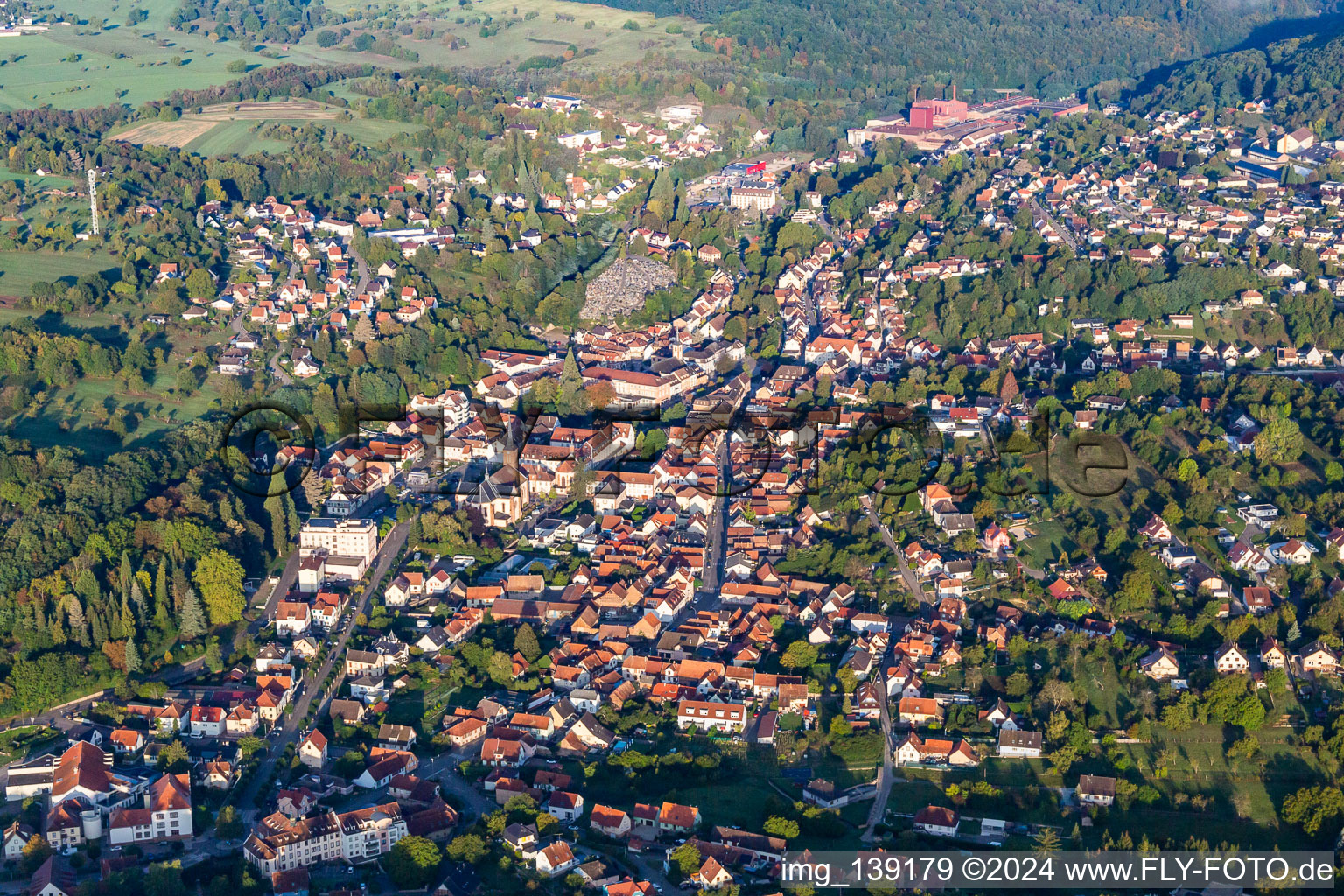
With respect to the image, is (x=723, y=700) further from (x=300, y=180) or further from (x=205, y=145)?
(x=205, y=145)

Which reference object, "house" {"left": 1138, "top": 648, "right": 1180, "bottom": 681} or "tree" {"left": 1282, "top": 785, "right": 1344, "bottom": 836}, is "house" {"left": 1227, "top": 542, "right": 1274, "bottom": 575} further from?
"tree" {"left": 1282, "top": 785, "right": 1344, "bottom": 836}

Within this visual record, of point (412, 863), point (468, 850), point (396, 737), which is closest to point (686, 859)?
point (468, 850)

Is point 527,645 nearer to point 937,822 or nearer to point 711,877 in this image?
point 711,877

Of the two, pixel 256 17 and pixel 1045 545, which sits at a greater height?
pixel 256 17

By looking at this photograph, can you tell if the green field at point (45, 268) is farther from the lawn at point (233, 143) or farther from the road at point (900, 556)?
the road at point (900, 556)

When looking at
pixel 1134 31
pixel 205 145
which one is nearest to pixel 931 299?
pixel 205 145

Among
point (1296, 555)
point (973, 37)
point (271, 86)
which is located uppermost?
point (973, 37)

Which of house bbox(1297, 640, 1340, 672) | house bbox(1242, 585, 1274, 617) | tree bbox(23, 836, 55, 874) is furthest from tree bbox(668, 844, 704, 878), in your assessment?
house bbox(1242, 585, 1274, 617)
